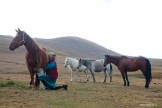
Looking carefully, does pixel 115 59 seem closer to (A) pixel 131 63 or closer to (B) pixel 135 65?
(A) pixel 131 63

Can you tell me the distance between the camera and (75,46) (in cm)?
14362

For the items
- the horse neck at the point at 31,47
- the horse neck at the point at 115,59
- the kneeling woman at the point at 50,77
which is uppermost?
the horse neck at the point at 31,47

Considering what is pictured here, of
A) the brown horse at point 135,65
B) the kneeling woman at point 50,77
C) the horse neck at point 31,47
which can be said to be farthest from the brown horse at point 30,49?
the brown horse at point 135,65

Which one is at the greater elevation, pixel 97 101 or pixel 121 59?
pixel 121 59

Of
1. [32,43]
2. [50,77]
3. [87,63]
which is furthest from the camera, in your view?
[87,63]

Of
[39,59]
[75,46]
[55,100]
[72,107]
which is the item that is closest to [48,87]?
[39,59]

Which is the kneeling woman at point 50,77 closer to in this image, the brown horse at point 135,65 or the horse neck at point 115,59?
the brown horse at point 135,65

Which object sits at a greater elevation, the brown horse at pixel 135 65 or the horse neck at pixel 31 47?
the horse neck at pixel 31 47

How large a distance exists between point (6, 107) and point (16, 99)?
205 centimetres

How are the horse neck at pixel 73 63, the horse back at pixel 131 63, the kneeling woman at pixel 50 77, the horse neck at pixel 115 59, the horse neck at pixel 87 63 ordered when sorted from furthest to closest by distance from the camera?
1. the horse neck at pixel 73 63
2. the horse neck at pixel 87 63
3. the horse neck at pixel 115 59
4. the horse back at pixel 131 63
5. the kneeling woman at pixel 50 77

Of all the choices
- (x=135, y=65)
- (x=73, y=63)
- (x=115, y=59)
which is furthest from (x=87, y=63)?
(x=135, y=65)

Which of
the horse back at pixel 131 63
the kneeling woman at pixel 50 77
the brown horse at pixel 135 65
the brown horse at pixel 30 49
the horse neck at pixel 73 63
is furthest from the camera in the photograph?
the horse neck at pixel 73 63

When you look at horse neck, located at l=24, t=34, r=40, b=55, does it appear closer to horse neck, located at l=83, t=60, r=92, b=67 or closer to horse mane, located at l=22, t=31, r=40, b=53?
horse mane, located at l=22, t=31, r=40, b=53

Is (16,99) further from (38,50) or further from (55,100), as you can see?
(38,50)
